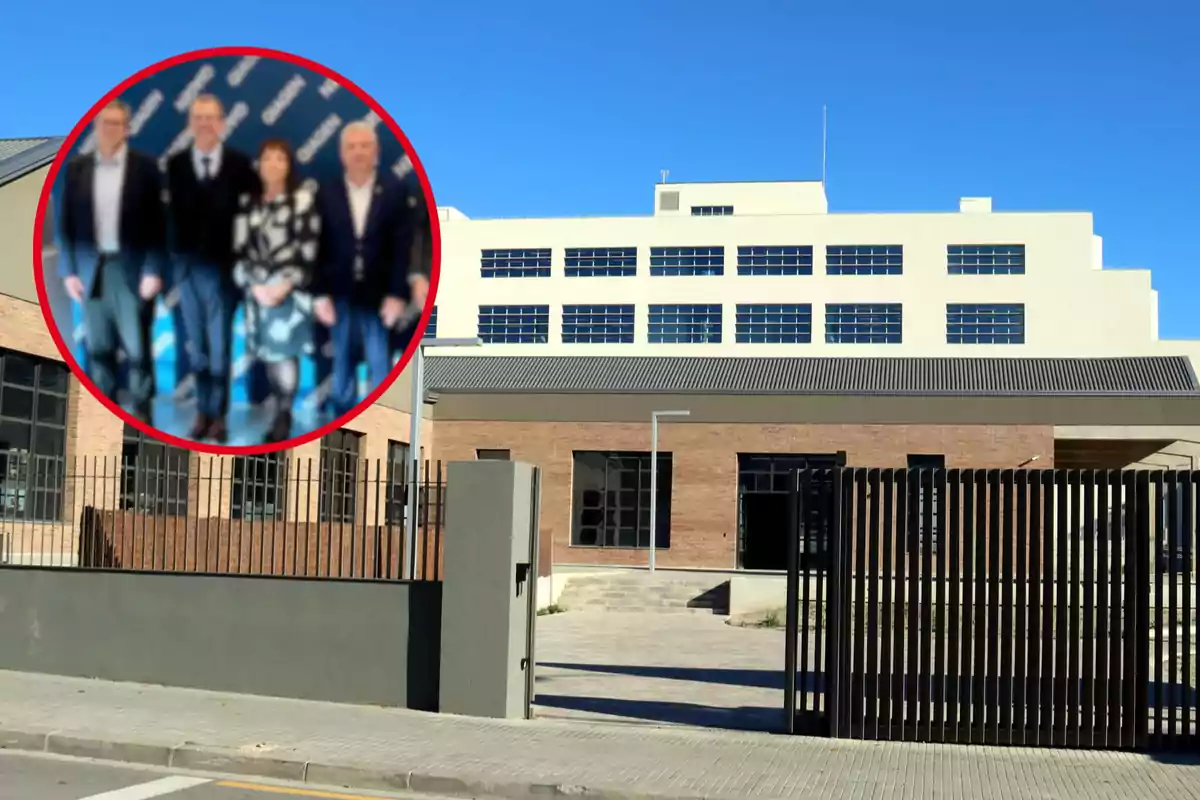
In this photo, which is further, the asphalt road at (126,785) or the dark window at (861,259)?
the dark window at (861,259)

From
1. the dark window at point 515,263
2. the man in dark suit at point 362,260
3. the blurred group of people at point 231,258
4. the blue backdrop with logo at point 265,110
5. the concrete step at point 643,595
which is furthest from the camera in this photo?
the dark window at point 515,263

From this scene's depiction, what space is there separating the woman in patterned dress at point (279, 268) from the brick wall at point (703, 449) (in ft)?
88.1

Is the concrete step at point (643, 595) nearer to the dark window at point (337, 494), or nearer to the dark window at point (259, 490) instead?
the dark window at point (259, 490)

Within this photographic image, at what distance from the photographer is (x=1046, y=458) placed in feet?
143

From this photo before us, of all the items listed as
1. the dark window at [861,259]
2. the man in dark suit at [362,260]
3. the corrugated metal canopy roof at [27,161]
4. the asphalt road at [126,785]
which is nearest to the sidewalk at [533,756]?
the asphalt road at [126,785]

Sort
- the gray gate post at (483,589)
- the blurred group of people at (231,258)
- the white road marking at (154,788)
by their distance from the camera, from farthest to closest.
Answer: the blurred group of people at (231,258) → the gray gate post at (483,589) → the white road marking at (154,788)

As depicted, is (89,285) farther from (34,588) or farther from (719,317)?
(719,317)

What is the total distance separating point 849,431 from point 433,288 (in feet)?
108

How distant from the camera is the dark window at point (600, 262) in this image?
70.4 meters

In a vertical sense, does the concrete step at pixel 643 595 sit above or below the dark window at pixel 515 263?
below

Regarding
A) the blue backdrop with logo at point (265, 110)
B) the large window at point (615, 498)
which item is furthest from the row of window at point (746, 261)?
the blue backdrop with logo at point (265, 110)

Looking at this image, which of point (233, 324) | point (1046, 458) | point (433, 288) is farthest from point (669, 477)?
point (433, 288)

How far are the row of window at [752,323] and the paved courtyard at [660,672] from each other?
135 feet

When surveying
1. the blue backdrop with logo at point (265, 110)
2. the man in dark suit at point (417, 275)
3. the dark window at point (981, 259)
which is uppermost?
the dark window at point (981, 259)
